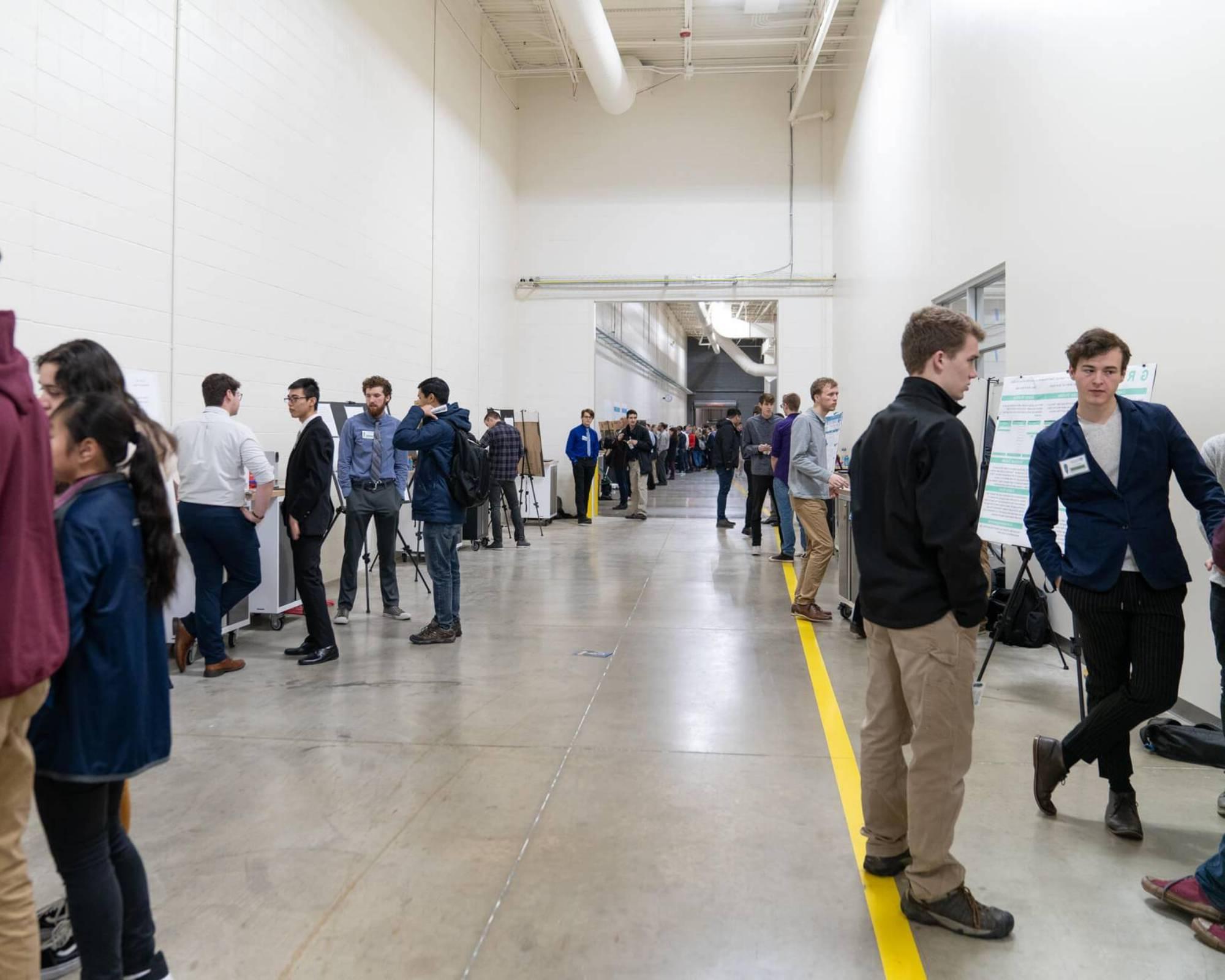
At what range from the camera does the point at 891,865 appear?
102 inches

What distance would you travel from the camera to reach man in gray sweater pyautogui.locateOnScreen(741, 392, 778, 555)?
9898mm

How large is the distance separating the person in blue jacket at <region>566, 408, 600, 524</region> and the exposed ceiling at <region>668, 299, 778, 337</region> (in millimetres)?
12190

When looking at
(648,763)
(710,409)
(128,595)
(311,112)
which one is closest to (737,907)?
(648,763)

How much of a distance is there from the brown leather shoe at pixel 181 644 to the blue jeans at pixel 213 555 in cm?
15

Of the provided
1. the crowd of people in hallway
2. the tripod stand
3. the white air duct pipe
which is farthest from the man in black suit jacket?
the tripod stand

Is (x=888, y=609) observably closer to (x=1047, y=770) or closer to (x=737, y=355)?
(x=1047, y=770)

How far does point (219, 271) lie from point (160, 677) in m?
4.91

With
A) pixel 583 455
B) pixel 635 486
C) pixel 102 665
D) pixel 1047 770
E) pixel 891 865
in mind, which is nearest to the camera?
pixel 102 665

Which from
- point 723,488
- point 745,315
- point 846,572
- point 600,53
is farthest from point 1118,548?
point 745,315

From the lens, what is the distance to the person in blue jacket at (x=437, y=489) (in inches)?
213

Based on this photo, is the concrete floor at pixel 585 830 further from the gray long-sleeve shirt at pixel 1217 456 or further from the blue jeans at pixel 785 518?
the blue jeans at pixel 785 518

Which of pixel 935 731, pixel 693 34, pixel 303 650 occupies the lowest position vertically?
pixel 303 650

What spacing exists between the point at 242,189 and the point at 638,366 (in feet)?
53.9

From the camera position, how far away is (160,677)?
1908 mm
